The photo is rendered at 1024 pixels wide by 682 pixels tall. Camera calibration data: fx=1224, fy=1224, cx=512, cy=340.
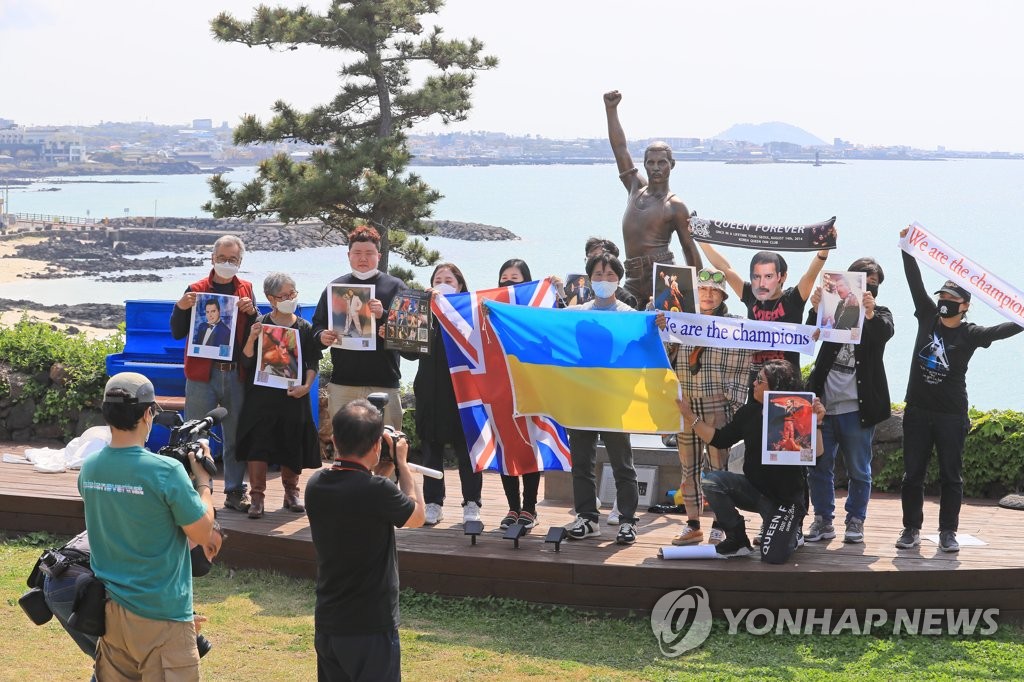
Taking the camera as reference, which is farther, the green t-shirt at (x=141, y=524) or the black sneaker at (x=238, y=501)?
the black sneaker at (x=238, y=501)

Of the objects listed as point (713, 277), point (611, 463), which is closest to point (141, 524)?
point (611, 463)

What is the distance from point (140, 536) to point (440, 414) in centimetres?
362

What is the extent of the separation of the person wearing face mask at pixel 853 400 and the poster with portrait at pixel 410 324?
91.4 inches

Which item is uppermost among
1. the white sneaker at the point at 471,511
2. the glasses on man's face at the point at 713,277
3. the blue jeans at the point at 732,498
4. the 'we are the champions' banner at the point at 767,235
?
the 'we are the champions' banner at the point at 767,235

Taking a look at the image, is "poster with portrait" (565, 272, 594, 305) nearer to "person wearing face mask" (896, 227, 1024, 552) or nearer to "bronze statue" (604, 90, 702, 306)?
"bronze statue" (604, 90, 702, 306)

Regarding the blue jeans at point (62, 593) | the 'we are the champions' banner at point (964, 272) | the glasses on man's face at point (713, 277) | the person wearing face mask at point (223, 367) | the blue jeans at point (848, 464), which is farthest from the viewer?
the person wearing face mask at point (223, 367)

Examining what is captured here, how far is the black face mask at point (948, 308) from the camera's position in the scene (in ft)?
22.7

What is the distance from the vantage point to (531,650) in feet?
21.6

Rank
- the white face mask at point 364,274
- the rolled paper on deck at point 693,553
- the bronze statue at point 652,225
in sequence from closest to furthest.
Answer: the rolled paper on deck at point 693,553
the white face mask at point 364,274
the bronze statue at point 652,225

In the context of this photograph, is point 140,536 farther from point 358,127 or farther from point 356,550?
point 358,127

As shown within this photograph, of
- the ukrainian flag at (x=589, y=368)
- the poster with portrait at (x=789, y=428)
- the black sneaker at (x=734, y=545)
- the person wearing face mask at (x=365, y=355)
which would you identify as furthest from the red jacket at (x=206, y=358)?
the poster with portrait at (x=789, y=428)

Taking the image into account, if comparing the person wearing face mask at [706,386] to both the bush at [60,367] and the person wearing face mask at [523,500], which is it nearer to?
the person wearing face mask at [523,500]

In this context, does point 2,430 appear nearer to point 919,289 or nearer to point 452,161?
point 919,289

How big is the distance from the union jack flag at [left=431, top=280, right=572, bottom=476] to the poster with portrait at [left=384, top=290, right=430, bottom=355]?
0.18m
